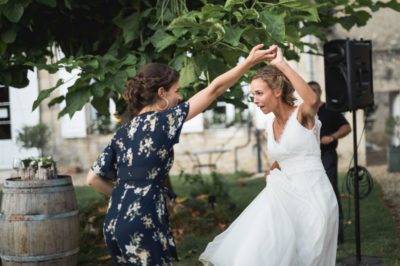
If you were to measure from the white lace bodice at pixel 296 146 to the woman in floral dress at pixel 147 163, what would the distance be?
29.9 inches

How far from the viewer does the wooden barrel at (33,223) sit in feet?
14.4

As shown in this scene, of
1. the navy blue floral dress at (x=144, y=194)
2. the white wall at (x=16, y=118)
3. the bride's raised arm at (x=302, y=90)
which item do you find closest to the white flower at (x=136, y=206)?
the navy blue floral dress at (x=144, y=194)

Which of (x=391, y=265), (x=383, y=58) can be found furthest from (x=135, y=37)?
(x=383, y=58)

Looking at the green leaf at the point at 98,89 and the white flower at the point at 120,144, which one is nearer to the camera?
the white flower at the point at 120,144

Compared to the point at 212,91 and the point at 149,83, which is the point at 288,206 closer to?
the point at 212,91

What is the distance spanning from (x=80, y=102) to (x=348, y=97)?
2.50 meters

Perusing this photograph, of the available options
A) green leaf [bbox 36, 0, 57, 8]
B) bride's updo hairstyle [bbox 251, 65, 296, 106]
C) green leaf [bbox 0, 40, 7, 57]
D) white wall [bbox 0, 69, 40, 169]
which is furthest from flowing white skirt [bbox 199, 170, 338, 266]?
white wall [bbox 0, 69, 40, 169]

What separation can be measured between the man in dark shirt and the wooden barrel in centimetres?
278

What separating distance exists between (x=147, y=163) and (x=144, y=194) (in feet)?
0.45

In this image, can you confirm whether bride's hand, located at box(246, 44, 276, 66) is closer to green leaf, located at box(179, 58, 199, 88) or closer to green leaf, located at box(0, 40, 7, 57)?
green leaf, located at box(179, 58, 199, 88)

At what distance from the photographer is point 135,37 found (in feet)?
15.4

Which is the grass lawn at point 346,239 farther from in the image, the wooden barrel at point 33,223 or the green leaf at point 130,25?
the green leaf at point 130,25

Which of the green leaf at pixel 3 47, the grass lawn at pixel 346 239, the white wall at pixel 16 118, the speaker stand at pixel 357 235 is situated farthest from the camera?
the white wall at pixel 16 118

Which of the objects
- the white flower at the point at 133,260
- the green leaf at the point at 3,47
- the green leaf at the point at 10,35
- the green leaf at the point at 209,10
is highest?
the green leaf at the point at 10,35
